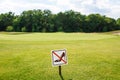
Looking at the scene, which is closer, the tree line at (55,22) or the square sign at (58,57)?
the square sign at (58,57)

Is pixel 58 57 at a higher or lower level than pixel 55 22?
lower

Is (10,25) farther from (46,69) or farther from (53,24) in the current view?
(46,69)

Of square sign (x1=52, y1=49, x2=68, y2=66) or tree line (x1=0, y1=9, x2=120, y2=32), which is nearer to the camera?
square sign (x1=52, y1=49, x2=68, y2=66)

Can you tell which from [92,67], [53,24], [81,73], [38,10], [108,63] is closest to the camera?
[81,73]

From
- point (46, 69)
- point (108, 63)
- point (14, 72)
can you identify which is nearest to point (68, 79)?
point (46, 69)

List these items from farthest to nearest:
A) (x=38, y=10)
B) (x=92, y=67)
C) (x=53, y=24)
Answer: (x=38, y=10) < (x=53, y=24) < (x=92, y=67)

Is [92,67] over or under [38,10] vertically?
under

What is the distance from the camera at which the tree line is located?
84.6 metres

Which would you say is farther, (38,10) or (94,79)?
(38,10)

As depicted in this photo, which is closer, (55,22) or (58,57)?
(58,57)

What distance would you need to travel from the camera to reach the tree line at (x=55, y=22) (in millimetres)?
84562

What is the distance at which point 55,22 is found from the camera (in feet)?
287

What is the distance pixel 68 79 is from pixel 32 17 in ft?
260

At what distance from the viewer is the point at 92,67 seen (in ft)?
34.7
